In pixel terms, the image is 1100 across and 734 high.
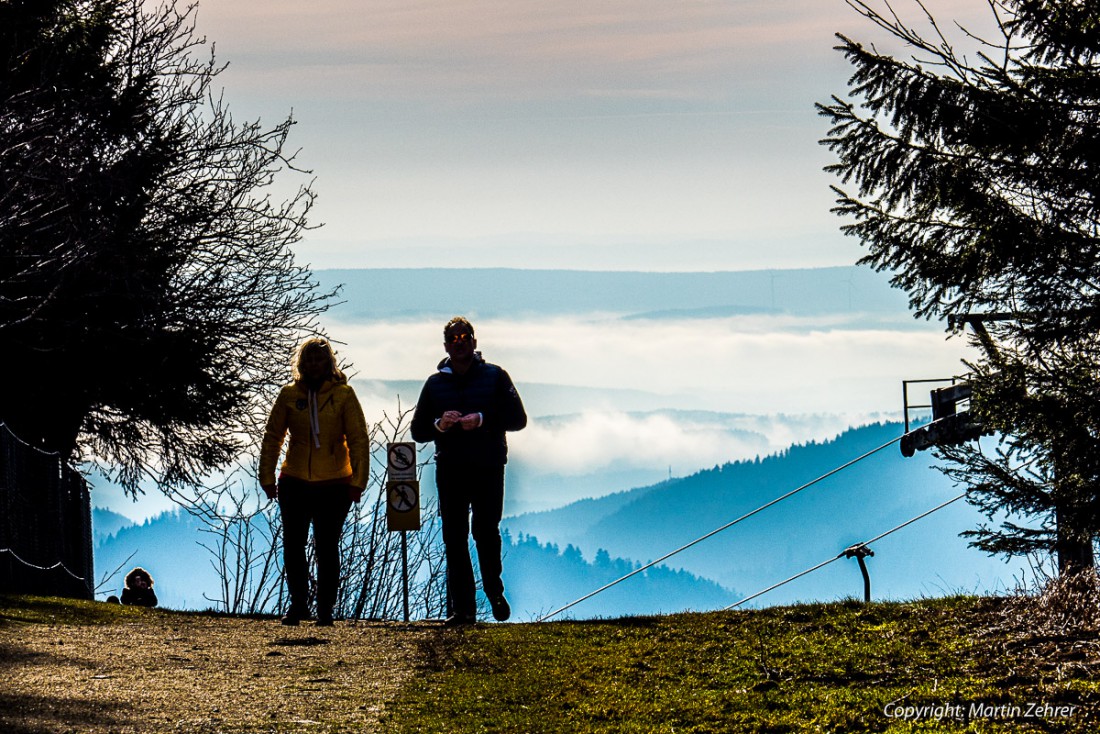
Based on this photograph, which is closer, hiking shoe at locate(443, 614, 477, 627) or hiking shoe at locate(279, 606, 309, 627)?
hiking shoe at locate(279, 606, 309, 627)

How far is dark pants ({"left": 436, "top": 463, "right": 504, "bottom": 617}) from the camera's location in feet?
37.3

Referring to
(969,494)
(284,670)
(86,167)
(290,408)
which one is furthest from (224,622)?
(86,167)

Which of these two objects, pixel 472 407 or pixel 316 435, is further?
pixel 472 407

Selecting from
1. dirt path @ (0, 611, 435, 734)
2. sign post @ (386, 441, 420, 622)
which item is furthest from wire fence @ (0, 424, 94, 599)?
dirt path @ (0, 611, 435, 734)

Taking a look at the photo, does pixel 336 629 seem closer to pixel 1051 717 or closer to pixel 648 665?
pixel 648 665

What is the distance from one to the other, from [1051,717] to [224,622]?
302 inches

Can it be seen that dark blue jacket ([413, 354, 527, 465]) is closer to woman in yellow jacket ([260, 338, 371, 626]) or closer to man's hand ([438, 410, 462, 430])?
man's hand ([438, 410, 462, 430])

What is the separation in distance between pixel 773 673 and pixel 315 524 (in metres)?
4.11

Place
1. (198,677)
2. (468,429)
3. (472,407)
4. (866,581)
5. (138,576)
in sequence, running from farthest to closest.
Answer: (138,576) < (866,581) < (472,407) < (468,429) < (198,677)

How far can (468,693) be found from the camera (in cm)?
815

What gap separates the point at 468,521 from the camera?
1160 cm

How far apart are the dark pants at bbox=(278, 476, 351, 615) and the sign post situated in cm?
433

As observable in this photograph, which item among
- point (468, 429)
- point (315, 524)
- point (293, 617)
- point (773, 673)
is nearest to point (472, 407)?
point (468, 429)

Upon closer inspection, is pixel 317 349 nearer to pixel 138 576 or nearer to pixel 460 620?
pixel 460 620
